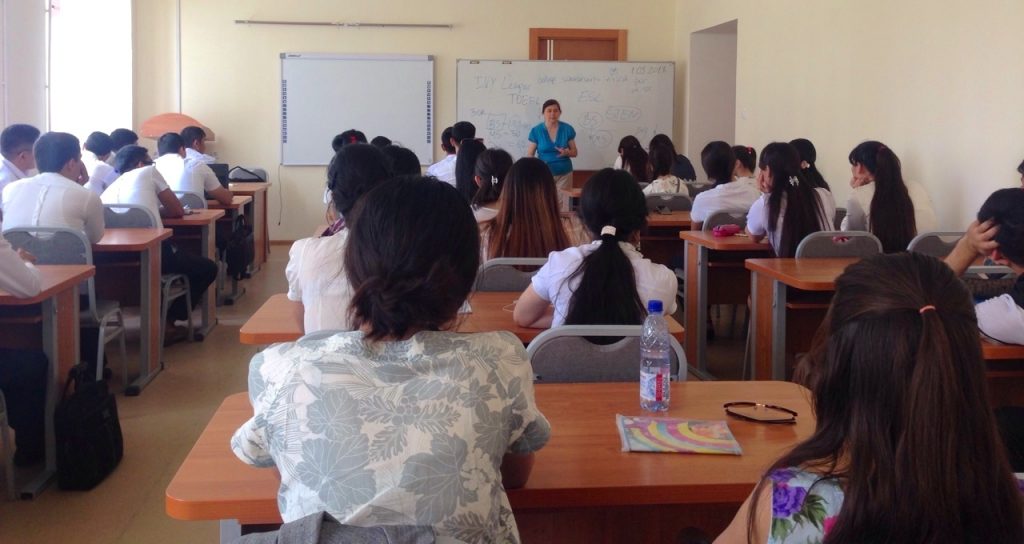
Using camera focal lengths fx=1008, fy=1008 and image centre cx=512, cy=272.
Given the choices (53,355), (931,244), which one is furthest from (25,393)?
(931,244)

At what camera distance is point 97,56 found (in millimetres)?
9312

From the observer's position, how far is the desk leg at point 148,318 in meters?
4.79

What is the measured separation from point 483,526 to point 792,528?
17.1 inches

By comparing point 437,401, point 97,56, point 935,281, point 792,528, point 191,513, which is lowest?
point 191,513

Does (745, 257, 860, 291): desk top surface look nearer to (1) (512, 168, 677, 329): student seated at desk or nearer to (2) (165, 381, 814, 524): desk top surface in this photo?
(1) (512, 168, 677, 329): student seated at desk

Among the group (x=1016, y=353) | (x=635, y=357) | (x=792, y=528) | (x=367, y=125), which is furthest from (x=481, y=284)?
(x=367, y=125)

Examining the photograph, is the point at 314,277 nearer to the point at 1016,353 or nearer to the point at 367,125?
the point at 1016,353

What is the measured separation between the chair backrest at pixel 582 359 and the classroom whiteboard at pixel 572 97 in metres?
7.87

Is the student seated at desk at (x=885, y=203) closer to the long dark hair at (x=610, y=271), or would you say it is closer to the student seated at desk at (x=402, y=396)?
the long dark hair at (x=610, y=271)

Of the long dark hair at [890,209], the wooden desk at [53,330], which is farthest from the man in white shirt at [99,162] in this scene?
the long dark hair at [890,209]

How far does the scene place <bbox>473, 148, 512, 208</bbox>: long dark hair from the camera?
4.64 m

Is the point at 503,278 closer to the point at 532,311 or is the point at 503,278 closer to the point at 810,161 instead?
the point at 532,311

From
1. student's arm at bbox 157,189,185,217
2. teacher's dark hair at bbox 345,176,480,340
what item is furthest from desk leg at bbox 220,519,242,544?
student's arm at bbox 157,189,185,217

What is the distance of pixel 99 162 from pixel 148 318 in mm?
2118
